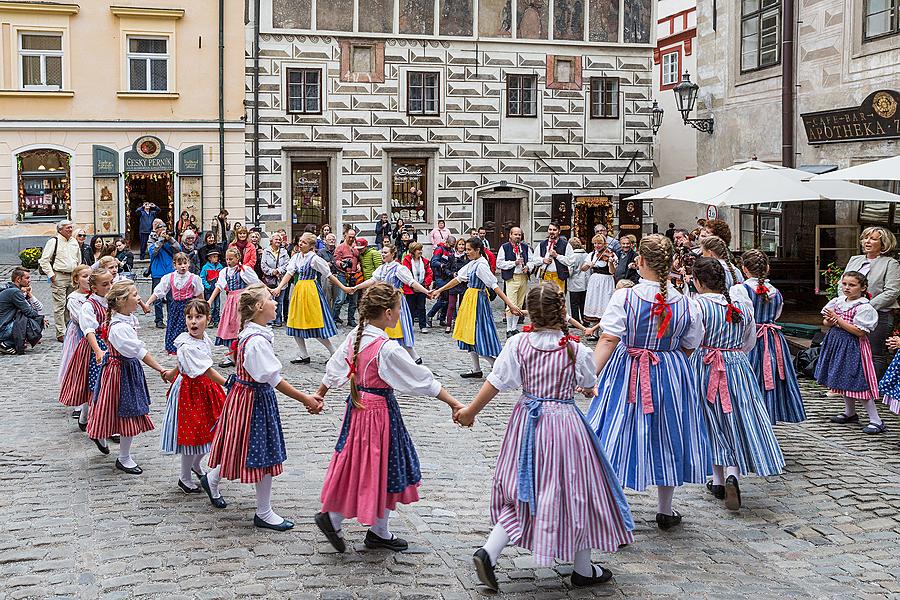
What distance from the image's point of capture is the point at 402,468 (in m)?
5.97

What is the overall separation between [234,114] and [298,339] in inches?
589

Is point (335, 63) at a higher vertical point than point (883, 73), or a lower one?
higher

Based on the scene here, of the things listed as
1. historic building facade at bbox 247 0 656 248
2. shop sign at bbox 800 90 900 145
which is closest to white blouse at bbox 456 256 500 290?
shop sign at bbox 800 90 900 145

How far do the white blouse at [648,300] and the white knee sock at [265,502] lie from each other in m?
2.32

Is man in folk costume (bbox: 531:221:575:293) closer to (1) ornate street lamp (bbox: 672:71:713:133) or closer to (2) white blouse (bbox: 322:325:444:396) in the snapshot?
(1) ornate street lamp (bbox: 672:71:713:133)

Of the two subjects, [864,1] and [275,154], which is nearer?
[864,1]

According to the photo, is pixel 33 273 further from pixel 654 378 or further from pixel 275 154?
pixel 654 378

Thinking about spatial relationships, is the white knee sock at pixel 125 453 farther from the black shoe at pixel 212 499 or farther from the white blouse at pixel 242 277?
the white blouse at pixel 242 277

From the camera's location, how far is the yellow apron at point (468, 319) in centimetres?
1208

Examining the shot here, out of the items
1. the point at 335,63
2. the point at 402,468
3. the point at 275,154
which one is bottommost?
the point at 402,468

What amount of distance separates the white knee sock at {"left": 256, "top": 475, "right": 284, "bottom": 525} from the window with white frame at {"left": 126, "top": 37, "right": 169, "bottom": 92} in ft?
71.5

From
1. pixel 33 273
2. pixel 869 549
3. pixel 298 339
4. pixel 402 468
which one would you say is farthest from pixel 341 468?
pixel 33 273

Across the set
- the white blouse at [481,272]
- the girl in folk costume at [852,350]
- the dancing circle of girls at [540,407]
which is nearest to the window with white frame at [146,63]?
the white blouse at [481,272]

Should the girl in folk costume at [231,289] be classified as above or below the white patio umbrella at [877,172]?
below
